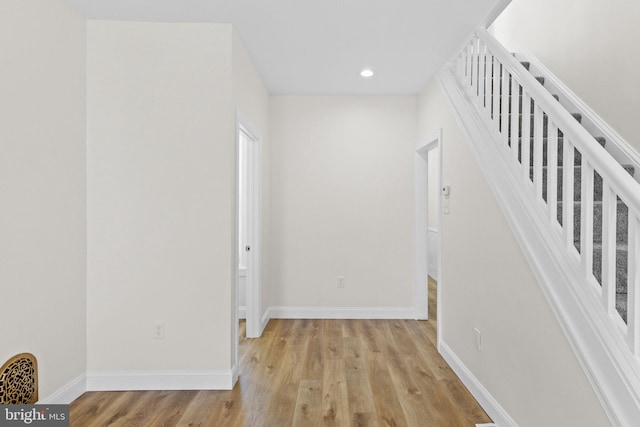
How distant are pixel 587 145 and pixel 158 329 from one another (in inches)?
103

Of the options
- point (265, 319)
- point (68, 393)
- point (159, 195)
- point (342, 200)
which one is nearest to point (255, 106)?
point (159, 195)

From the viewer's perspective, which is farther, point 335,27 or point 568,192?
point 335,27

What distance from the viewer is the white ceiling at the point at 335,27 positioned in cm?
228

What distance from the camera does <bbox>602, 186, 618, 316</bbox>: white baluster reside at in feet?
4.45

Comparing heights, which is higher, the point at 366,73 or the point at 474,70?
the point at 366,73

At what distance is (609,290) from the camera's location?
1.36 metres

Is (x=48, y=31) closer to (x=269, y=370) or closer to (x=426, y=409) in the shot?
(x=269, y=370)

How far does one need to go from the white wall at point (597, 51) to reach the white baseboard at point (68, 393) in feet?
12.5

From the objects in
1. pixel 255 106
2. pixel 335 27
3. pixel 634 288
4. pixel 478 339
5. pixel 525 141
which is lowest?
pixel 478 339

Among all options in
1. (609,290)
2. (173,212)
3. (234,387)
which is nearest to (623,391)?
(609,290)

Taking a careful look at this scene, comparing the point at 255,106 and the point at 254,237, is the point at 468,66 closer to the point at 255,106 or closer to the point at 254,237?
the point at 255,106

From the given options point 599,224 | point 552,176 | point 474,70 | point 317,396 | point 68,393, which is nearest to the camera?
point 552,176

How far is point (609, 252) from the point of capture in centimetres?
136

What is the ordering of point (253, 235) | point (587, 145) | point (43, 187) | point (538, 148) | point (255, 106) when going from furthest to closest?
point (253, 235) < point (255, 106) < point (43, 187) < point (538, 148) < point (587, 145)
